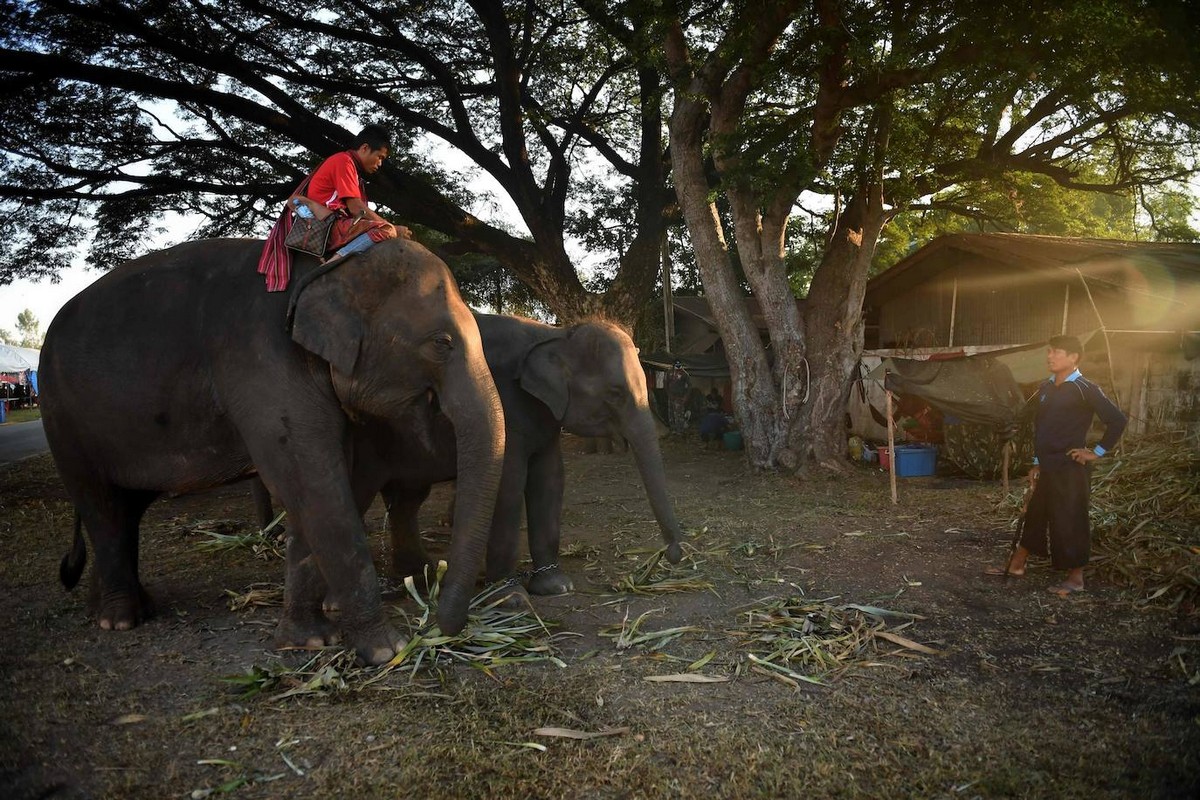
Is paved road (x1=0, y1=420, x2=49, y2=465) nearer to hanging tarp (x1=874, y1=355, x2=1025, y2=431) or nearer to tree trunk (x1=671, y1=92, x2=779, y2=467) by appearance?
tree trunk (x1=671, y1=92, x2=779, y2=467)

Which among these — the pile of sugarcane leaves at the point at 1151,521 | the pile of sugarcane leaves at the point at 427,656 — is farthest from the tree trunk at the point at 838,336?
the pile of sugarcane leaves at the point at 427,656

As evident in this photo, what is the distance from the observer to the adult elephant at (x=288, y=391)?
15.8ft

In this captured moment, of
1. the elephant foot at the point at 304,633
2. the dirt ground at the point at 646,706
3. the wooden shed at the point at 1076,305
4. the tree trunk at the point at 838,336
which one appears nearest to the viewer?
the dirt ground at the point at 646,706

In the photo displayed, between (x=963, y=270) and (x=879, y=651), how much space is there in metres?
13.0

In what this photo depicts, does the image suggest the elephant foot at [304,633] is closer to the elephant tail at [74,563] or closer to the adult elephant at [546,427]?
the adult elephant at [546,427]

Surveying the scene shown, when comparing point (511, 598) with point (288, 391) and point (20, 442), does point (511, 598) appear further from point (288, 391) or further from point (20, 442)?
point (20, 442)

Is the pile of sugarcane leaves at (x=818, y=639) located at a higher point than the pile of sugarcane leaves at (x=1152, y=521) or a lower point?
lower

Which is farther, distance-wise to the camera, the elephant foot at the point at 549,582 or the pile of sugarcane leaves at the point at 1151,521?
the elephant foot at the point at 549,582

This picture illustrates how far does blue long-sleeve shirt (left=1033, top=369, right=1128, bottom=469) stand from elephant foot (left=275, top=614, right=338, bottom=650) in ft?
18.3

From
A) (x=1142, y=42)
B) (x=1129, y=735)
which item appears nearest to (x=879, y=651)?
(x=1129, y=735)

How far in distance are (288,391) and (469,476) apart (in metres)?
1.23

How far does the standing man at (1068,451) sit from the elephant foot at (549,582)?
3842 millimetres

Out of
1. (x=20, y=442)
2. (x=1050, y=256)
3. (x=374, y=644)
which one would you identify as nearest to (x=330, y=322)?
(x=374, y=644)

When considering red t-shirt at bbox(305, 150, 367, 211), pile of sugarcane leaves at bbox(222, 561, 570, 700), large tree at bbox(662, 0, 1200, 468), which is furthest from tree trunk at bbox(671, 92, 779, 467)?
red t-shirt at bbox(305, 150, 367, 211)
